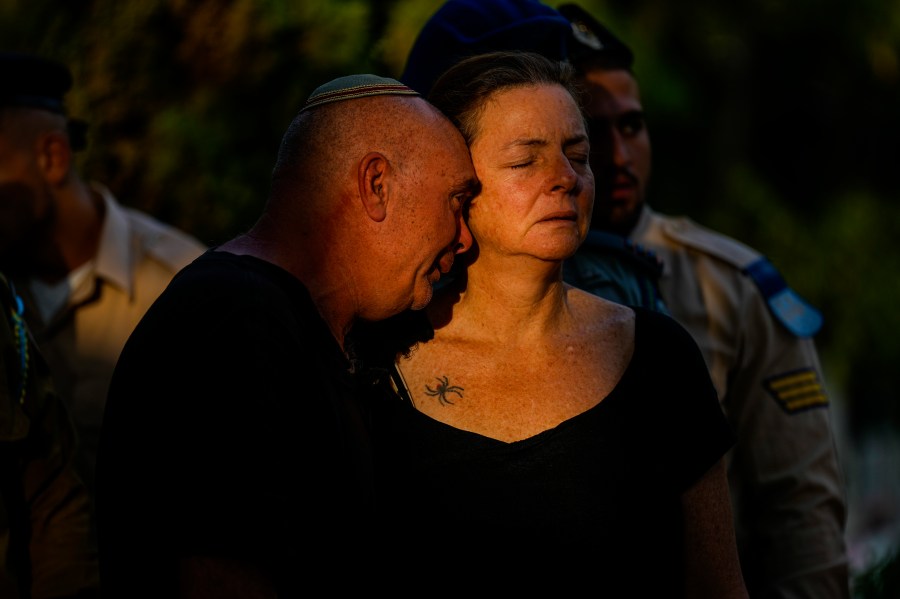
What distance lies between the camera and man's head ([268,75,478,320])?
2312 mm

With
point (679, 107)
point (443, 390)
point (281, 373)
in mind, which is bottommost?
point (679, 107)

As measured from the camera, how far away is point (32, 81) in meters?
4.23

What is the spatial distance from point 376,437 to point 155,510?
0.68 metres

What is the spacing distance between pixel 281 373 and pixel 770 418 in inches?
85.2

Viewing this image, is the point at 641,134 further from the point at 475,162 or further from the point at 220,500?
the point at 220,500

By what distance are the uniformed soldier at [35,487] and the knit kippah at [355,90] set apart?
1.09m

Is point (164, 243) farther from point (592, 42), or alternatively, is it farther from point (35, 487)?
point (592, 42)

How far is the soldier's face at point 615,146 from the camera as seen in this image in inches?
141

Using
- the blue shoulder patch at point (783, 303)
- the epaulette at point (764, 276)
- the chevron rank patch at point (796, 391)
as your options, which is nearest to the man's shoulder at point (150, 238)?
the epaulette at point (764, 276)

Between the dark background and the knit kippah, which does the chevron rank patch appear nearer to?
the dark background

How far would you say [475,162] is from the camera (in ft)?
8.63

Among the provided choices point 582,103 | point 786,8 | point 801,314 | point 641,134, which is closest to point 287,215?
point 582,103

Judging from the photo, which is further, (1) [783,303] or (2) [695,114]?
(2) [695,114]

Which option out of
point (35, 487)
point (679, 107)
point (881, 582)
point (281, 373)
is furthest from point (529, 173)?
point (679, 107)
